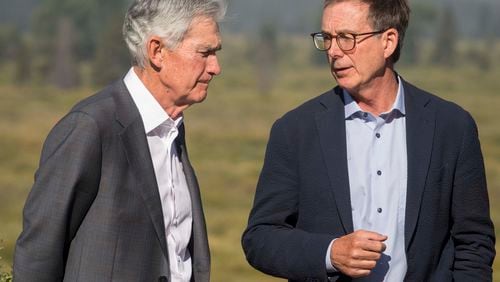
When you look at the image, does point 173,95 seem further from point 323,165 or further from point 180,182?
point 323,165

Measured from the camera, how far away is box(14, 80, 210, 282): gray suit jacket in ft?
10.8

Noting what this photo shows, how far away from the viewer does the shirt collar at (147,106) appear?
3.53m

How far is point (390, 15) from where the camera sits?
3.80 metres

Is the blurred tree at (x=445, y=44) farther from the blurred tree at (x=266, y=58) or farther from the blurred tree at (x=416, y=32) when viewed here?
the blurred tree at (x=266, y=58)

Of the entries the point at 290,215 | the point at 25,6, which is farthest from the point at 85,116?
the point at 25,6

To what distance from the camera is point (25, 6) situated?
427 ft

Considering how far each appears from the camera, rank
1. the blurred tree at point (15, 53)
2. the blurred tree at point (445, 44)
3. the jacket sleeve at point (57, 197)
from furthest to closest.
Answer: the blurred tree at point (445, 44) < the blurred tree at point (15, 53) < the jacket sleeve at point (57, 197)

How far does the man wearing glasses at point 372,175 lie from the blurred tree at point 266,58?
2778 inches

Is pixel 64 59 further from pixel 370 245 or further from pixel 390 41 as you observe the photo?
pixel 370 245

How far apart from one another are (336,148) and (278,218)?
32cm

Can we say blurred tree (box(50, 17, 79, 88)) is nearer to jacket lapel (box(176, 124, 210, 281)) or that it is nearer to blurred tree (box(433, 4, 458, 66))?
blurred tree (box(433, 4, 458, 66))

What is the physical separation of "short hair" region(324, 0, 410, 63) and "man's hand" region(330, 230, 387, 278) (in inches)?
30.9

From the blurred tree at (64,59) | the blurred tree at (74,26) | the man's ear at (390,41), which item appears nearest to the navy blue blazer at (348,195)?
the man's ear at (390,41)

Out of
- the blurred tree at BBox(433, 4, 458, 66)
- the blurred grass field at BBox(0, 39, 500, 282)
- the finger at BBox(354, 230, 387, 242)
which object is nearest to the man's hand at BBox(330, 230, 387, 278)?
the finger at BBox(354, 230, 387, 242)
